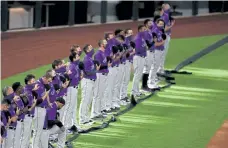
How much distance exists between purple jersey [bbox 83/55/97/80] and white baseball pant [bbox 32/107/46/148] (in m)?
2.22

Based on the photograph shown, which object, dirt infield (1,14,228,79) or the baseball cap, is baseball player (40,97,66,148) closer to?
the baseball cap

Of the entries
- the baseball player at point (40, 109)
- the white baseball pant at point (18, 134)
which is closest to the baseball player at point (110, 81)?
the baseball player at point (40, 109)

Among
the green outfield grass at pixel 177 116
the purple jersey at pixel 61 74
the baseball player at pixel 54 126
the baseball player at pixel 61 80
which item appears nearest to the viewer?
the baseball player at pixel 54 126

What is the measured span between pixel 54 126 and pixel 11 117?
104cm

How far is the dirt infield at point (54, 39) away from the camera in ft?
65.1

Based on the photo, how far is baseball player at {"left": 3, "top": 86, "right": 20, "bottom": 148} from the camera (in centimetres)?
1069

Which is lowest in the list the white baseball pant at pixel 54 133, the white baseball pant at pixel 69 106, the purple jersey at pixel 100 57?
the white baseball pant at pixel 54 133

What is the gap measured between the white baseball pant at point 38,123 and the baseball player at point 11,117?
454mm

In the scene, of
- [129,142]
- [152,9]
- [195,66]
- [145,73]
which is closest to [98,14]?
[152,9]

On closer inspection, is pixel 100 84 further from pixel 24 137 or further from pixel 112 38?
pixel 24 137

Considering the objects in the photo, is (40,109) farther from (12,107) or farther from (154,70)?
(154,70)

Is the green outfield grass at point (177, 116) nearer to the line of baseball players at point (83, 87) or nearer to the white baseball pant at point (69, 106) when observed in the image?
the white baseball pant at point (69, 106)

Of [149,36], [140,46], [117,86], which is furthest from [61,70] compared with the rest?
[149,36]

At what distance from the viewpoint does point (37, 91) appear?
445 inches
